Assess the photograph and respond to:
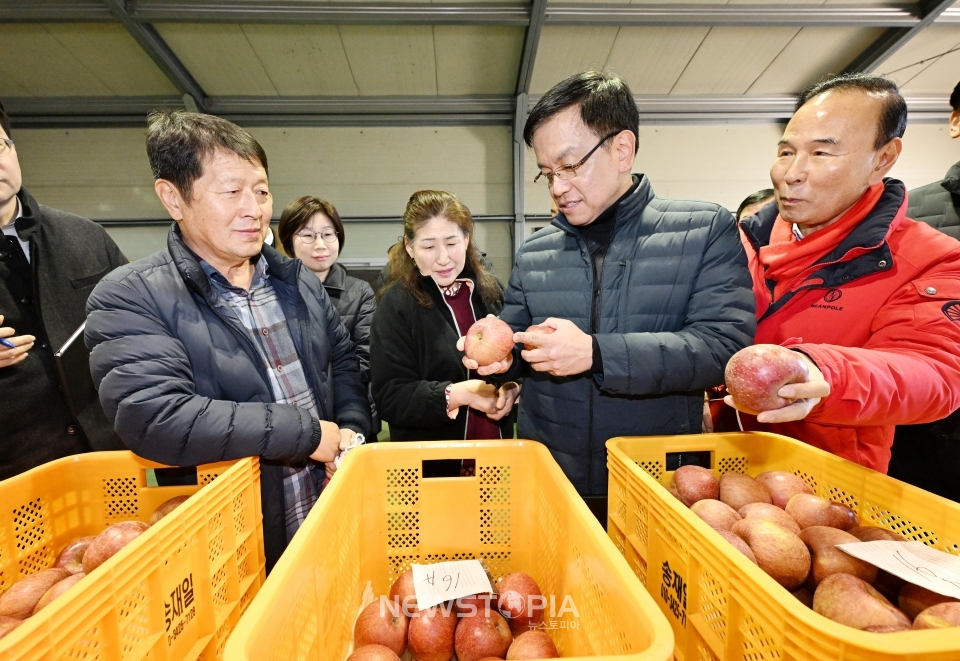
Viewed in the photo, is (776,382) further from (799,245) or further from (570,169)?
(570,169)

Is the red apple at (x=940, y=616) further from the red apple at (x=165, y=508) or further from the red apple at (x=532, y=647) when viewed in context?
the red apple at (x=165, y=508)

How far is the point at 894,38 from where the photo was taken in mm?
4555

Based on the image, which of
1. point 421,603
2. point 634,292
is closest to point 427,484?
point 421,603

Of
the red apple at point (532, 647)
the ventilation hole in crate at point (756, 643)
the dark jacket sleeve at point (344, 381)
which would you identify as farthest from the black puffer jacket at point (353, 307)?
the ventilation hole in crate at point (756, 643)

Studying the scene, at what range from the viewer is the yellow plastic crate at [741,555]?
Result: 0.52m

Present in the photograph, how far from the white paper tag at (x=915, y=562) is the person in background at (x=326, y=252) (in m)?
2.20

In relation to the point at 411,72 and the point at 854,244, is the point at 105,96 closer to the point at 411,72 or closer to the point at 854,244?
the point at 411,72

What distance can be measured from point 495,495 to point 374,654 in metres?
0.45

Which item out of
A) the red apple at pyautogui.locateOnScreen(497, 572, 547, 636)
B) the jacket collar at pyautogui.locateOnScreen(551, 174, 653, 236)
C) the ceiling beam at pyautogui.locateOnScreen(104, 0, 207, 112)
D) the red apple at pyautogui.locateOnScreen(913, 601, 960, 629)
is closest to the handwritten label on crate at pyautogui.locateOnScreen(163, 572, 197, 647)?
the red apple at pyautogui.locateOnScreen(497, 572, 547, 636)

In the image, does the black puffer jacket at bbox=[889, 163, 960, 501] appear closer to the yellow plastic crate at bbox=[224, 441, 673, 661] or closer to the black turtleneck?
the black turtleneck

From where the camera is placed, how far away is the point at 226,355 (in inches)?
51.3

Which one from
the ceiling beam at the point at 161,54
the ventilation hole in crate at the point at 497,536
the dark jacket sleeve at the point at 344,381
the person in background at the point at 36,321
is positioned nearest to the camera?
the ventilation hole in crate at the point at 497,536

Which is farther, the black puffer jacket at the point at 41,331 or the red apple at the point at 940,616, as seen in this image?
the black puffer jacket at the point at 41,331

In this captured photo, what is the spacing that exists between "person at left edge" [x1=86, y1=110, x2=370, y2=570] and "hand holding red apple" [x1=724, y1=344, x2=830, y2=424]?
1.13 metres
